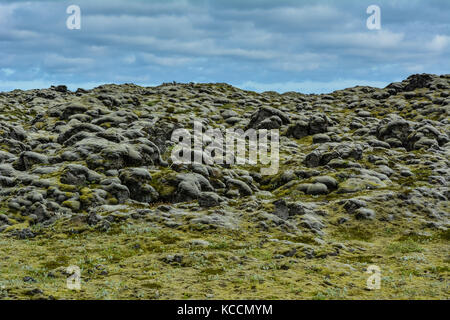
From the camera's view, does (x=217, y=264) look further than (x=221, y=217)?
No

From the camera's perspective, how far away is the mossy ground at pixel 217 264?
18.0 m

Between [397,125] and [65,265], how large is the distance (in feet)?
253

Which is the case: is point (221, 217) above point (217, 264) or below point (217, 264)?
above

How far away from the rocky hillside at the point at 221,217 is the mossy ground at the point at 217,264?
0.12 metres

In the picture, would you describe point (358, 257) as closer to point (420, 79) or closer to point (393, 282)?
point (393, 282)

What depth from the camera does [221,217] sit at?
34250mm

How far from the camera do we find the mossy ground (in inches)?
711

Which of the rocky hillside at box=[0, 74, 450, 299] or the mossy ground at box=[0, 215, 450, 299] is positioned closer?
the mossy ground at box=[0, 215, 450, 299]

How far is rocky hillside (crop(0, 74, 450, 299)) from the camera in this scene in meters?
20.5

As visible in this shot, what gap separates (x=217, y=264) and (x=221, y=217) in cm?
1107

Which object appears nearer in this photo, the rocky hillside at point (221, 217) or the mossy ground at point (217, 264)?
the mossy ground at point (217, 264)

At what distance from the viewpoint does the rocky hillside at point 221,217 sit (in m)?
20.5

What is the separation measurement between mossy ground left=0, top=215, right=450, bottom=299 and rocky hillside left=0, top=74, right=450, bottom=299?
117 millimetres

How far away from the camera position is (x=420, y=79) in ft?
499
